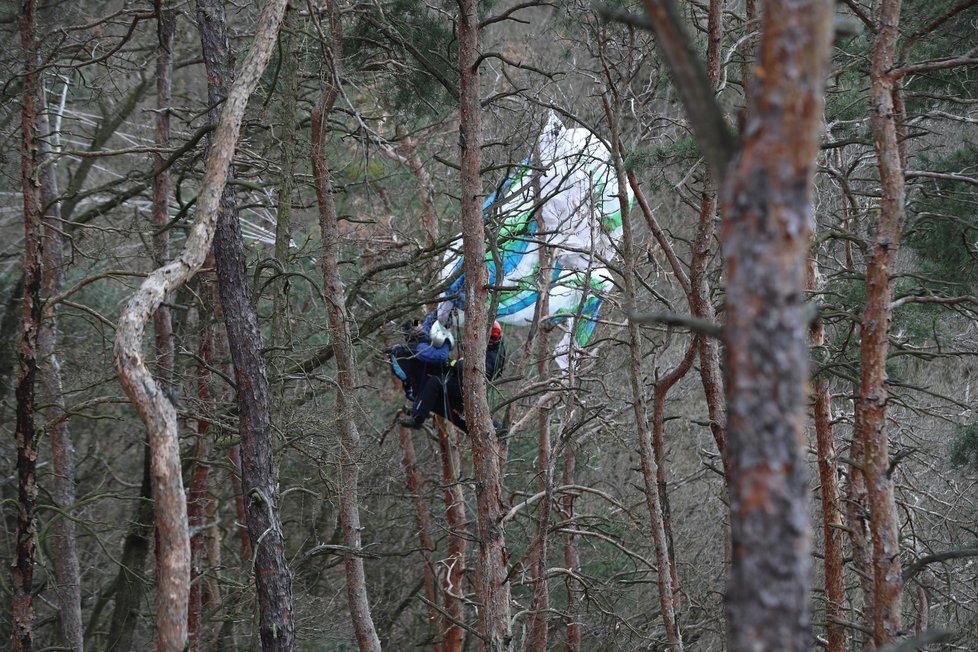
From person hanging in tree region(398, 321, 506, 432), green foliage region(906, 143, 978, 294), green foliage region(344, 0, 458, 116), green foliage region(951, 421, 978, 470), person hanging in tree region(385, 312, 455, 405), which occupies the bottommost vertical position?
green foliage region(951, 421, 978, 470)

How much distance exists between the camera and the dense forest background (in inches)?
208

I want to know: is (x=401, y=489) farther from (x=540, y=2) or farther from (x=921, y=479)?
(x=540, y=2)

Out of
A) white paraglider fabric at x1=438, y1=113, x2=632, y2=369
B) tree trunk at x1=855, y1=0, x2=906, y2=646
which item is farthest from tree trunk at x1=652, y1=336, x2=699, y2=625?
tree trunk at x1=855, y1=0, x2=906, y2=646

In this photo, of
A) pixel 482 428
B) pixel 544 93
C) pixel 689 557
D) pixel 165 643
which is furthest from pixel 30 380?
pixel 689 557

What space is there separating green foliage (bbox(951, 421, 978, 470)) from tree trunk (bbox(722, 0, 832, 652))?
6570 mm

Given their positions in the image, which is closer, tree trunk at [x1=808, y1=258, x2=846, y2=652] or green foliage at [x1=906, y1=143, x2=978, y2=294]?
green foliage at [x1=906, y1=143, x2=978, y2=294]

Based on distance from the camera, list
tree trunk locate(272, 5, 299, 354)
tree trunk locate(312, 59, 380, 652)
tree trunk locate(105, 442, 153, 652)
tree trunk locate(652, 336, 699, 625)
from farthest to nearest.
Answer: tree trunk locate(105, 442, 153, 652)
tree trunk locate(312, 59, 380, 652)
tree trunk locate(652, 336, 699, 625)
tree trunk locate(272, 5, 299, 354)

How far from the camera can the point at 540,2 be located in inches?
291

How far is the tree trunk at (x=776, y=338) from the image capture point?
238 cm

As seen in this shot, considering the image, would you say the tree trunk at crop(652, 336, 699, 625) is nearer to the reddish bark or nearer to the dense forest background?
the dense forest background

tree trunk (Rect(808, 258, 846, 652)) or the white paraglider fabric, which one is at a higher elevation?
the white paraglider fabric

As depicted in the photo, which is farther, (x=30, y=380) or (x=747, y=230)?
(x=30, y=380)

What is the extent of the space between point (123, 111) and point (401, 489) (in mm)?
6587

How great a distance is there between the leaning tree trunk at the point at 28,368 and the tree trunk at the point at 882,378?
6.31 metres
